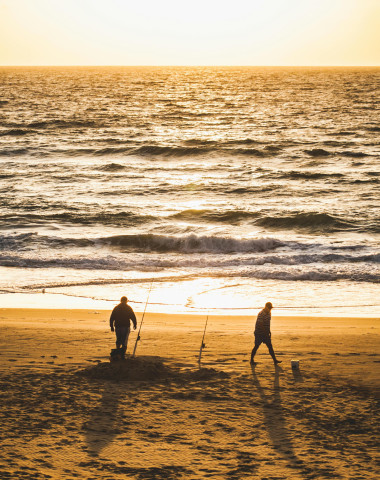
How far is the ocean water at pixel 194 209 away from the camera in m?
20.1

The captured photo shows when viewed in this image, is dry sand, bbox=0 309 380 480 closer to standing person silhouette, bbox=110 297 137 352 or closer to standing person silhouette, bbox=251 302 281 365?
standing person silhouette, bbox=251 302 281 365

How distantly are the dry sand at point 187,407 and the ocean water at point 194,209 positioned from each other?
14.8ft

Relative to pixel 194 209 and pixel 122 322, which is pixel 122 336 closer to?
pixel 122 322

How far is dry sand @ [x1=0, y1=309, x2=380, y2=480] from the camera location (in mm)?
7965

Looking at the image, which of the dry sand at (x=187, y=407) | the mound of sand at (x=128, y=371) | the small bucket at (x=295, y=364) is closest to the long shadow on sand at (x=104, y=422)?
the dry sand at (x=187, y=407)

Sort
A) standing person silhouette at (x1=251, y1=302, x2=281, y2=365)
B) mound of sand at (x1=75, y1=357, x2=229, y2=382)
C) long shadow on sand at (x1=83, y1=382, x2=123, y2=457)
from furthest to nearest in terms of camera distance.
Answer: standing person silhouette at (x1=251, y1=302, x2=281, y2=365)
mound of sand at (x1=75, y1=357, x2=229, y2=382)
long shadow on sand at (x1=83, y1=382, x2=123, y2=457)

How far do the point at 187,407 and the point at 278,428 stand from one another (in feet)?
4.85

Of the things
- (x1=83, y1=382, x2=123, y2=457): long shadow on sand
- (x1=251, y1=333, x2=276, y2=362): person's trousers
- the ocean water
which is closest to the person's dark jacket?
(x1=83, y1=382, x2=123, y2=457): long shadow on sand

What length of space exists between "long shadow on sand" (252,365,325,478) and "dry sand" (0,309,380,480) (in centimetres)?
2

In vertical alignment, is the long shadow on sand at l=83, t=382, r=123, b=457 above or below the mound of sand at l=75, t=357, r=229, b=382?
below

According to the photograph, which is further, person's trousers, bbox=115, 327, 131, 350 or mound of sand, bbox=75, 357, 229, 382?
person's trousers, bbox=115, 327, 131, 350

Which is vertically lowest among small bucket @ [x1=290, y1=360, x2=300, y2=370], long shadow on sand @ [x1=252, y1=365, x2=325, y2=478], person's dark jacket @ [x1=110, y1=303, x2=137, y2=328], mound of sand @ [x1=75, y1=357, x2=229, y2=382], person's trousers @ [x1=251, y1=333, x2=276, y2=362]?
mound of sand @ [x1=75, y1=357, x2=229, y2=382]

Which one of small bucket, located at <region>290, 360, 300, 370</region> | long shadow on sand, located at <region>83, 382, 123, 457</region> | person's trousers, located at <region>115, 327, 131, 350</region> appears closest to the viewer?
long shadow on sand, located at <region>83, 382, 123, 457</region>

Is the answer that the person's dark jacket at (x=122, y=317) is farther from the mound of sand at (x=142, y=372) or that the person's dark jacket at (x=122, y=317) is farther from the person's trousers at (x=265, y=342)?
the person's trousers at (x=265, y=342)
